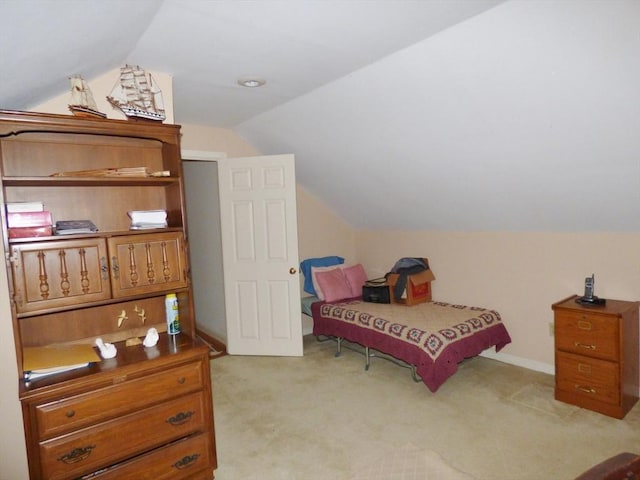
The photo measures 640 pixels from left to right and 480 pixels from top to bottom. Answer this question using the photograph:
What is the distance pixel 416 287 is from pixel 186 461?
275cm

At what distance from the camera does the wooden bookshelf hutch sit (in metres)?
1.75

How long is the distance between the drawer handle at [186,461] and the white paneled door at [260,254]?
1.98m

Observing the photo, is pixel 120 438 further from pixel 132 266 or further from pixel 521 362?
pixel 521 362

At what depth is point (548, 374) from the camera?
341 cm

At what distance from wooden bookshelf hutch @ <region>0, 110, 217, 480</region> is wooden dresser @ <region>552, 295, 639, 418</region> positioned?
2519 mm

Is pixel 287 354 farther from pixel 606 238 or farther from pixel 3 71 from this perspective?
pixel 3 71

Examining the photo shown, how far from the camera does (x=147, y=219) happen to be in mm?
2195

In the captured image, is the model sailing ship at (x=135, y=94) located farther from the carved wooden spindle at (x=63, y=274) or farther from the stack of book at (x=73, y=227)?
the carved wooden spindle at (x=63, y=274)

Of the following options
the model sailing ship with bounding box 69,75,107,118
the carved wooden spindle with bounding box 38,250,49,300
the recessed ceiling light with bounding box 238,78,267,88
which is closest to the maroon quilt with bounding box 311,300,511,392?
the recessed ceiling light with bounding box 238,78,267,88

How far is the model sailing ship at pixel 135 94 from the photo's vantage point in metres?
2.15

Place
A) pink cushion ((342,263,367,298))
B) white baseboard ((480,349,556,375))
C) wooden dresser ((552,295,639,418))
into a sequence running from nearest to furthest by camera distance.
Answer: wooden dresser ((552,295,639,418)), white baseboard ((480,349,556,375)), pink cushion ((342,263,367,298))

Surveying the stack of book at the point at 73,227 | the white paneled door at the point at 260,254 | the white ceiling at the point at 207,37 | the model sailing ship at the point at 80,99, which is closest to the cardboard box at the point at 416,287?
the white paneled door at the point at 260,254

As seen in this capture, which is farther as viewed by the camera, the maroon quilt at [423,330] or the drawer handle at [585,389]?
the maroon quilt at [423,330]

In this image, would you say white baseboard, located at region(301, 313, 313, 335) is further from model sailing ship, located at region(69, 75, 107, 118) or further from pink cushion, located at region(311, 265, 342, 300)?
model sailing ship, located at region(69, 75, 107, 118)
